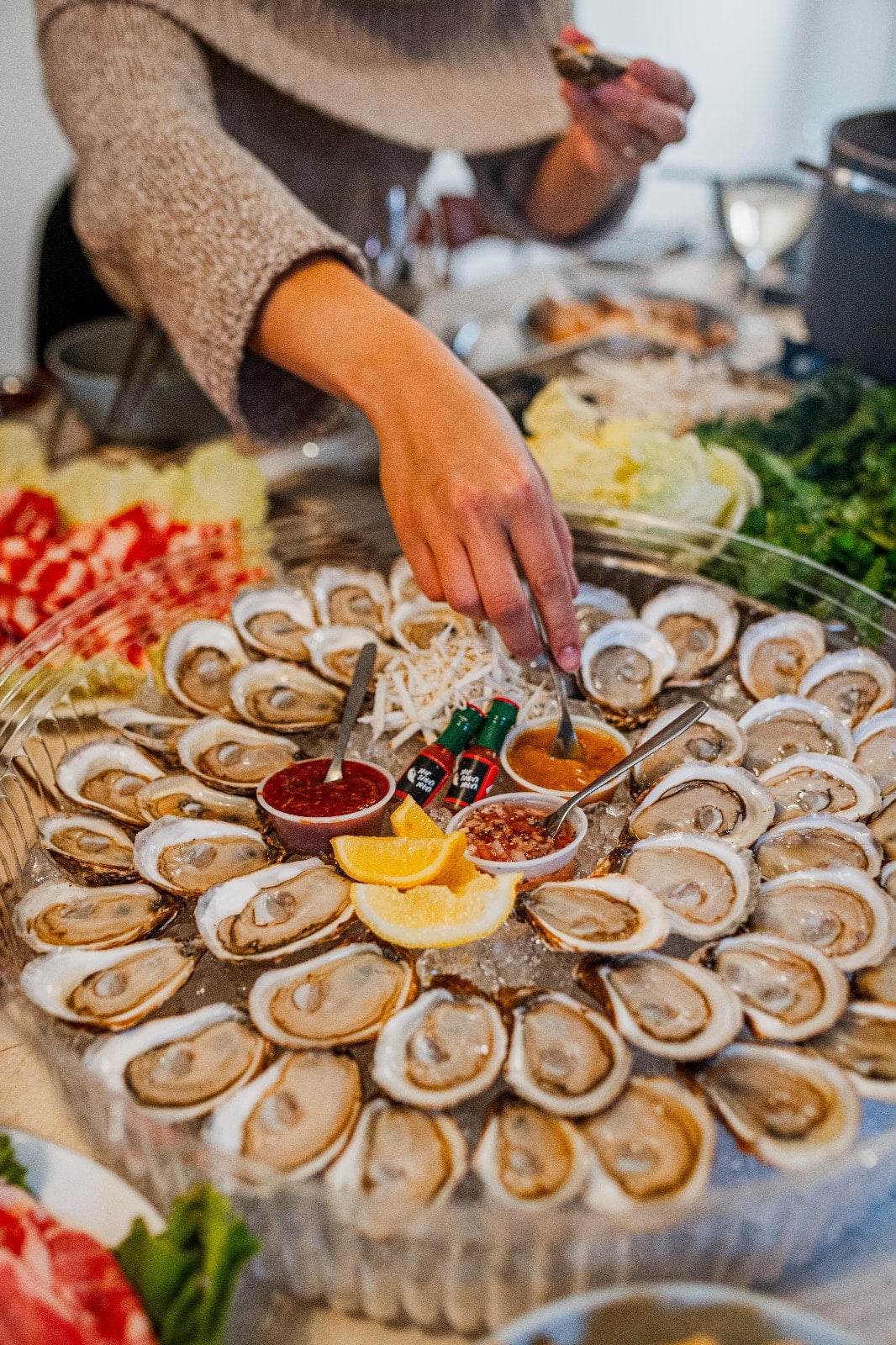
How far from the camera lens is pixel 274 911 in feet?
4.11

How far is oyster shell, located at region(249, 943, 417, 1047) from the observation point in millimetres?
1096

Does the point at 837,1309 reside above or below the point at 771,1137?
below

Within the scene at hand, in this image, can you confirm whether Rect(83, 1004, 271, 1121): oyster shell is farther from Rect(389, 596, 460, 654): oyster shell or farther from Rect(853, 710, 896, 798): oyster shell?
Rect(853, 710, 896, 798): oyster shell

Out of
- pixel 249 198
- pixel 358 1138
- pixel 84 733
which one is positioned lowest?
pixel 84 733

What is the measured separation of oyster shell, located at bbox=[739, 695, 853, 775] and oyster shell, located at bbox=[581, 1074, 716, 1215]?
0.64 m

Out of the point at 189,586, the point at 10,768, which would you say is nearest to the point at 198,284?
Answer: the point at 189,586

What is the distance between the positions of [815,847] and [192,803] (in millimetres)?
874

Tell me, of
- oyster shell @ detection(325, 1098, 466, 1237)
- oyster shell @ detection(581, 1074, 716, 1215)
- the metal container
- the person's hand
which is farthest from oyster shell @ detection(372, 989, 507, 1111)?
the metal container

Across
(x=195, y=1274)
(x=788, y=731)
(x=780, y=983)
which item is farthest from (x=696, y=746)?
(x=195, y=1274)

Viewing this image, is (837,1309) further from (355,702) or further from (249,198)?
(249,198)

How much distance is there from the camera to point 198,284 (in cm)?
165

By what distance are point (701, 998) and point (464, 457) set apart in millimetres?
705

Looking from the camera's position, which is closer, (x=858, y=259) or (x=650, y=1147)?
(x=650, y=1147)

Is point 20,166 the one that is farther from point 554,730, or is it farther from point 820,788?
point 820,788
